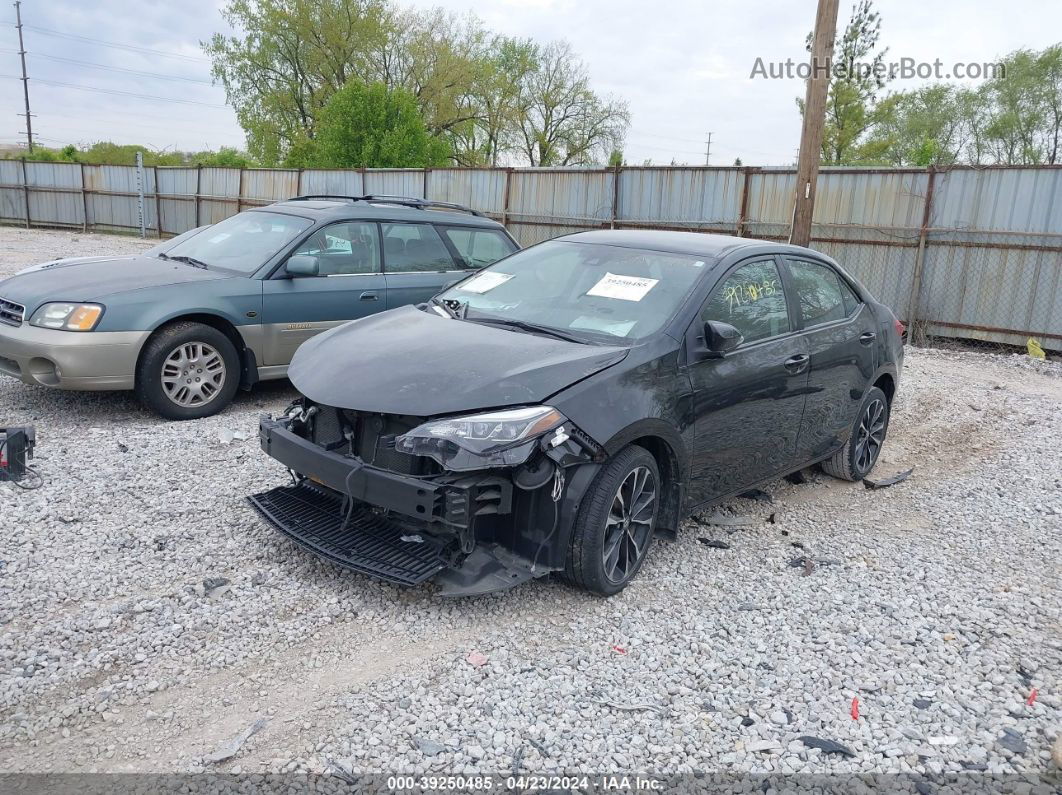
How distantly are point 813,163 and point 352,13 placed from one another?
36772 mm

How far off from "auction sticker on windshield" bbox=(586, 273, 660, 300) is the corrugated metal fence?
8.66 meters

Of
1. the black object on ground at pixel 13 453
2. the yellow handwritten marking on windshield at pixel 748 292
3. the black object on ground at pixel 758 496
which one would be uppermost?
the yellow handwritten marking on windshield at pixel 748 292

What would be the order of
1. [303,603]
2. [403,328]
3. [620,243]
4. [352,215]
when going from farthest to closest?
[352,215] → [620,243] → [403,328] → [303,603]

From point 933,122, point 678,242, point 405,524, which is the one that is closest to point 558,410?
point 405,524

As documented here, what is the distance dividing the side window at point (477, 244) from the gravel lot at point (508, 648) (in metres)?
3.23

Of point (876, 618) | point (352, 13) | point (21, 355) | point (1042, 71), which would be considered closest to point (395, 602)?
point (876, 618)

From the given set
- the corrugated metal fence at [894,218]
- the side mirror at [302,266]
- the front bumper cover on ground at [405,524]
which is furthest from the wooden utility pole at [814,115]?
the front bumper cover on ground at [405,524]

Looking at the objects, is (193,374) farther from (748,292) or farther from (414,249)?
Result: (748,292)

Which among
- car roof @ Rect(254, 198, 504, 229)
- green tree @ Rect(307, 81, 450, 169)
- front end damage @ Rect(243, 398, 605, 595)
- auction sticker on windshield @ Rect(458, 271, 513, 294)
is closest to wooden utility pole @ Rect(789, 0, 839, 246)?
car roof @ Rect(254, 198, 504, 229)

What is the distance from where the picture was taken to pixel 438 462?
340 cm

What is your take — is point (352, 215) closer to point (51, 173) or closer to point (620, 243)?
point (620, 243)

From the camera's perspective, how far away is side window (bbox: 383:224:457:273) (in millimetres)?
7277

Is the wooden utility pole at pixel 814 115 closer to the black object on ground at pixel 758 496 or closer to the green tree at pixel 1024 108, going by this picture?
the black object on ground at pixel 758 496

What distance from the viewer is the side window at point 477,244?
7746 mm
